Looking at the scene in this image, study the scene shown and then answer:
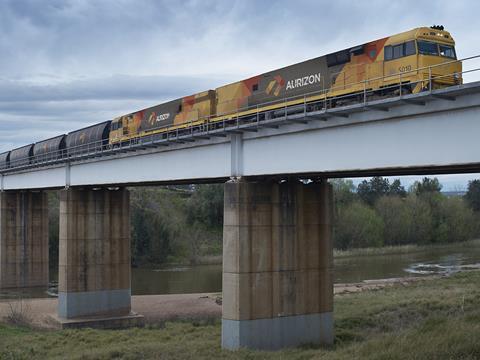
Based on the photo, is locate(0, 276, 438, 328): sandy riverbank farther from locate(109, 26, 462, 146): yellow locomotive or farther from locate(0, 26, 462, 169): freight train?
locate(109, 26, 462, 146): yellow locomotive

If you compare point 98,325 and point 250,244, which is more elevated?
point 250,244

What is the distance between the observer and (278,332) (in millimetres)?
23531

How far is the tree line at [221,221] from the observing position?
256 ft

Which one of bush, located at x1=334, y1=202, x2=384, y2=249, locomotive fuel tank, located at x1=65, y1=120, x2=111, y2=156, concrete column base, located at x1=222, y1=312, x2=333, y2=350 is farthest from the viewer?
bush, located at x1=334, y1=202, x2=384, y2=249

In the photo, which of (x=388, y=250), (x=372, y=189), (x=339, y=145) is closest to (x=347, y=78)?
(x=339, y=145)

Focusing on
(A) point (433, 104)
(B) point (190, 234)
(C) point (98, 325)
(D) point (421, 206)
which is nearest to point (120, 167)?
(C) point (98, 325)

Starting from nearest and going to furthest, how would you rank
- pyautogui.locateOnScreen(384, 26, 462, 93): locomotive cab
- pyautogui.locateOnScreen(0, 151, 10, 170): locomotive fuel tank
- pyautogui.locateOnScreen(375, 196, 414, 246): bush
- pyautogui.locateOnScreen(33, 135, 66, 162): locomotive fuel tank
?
pyautogui.locateOnScreen(384, 26, 462, 93): locomotive cab < pyautogui.locateOnScreen(33, 135, 66, 162): locomotive fuel tank < pyautogui.locateOnScreen(0, 151, 10, 170): locomotive fuel tank < pyautogui.locateOnScreen(375, 196, 414, 246): bush

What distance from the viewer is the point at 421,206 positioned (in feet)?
320

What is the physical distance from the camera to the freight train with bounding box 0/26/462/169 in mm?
21953

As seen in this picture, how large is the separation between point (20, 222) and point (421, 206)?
63.3m

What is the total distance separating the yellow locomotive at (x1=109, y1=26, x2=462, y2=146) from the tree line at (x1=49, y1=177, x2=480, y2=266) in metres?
40.4

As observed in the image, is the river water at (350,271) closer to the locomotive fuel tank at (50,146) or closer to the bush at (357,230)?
the bush at (357,230)

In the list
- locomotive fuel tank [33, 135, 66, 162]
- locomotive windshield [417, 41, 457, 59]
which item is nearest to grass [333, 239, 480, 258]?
locomotive fuel tank [33, 135, 66, 162]

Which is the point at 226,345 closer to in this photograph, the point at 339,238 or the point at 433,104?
the point at 433,104
